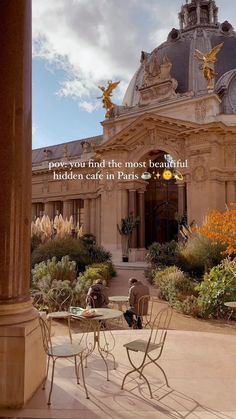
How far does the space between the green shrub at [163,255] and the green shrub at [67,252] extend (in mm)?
2678

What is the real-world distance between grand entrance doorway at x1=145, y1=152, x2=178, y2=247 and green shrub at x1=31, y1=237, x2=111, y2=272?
435 inches

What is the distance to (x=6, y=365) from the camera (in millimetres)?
4098

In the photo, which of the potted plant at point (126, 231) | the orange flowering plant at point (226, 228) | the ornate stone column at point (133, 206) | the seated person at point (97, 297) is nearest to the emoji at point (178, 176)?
the ornate stone column at point (133, 206)

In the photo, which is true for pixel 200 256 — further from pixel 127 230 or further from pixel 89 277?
pixel 127 230

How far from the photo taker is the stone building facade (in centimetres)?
2434

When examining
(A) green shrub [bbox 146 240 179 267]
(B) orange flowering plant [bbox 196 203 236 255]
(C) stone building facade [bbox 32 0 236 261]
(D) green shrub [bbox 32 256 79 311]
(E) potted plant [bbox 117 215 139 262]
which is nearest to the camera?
(D) green shrub [bbox 32 256 79 311]

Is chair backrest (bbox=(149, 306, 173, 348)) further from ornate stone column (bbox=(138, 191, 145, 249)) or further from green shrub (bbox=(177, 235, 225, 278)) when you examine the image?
ornate stone column (bbox=(138, 191, 145, 249))

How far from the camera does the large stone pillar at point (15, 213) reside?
13.5ft

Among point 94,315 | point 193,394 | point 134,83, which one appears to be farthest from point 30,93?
point 134,83

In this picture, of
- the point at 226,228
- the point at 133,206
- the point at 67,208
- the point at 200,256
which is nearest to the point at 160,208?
the point at 133,206

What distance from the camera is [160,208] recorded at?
99.2 ft

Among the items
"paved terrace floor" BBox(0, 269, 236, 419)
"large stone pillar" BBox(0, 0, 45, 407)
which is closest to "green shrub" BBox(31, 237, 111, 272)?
"paved terrace floor" BBox(0, 269, 236, 419)

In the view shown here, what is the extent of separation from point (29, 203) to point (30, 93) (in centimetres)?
143

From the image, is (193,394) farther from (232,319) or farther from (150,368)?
(232,319)
